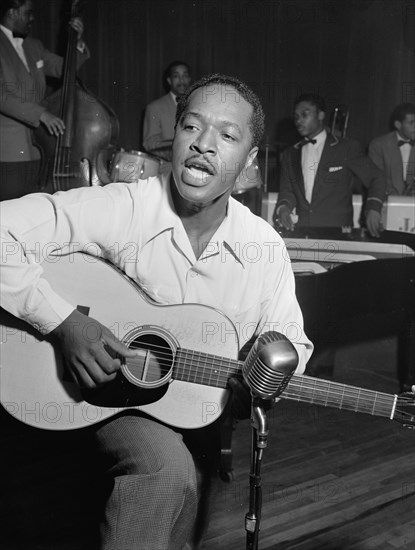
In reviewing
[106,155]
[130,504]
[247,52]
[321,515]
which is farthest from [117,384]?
[247,52]

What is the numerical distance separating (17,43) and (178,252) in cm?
287

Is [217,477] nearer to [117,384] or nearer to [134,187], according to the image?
[117,384]

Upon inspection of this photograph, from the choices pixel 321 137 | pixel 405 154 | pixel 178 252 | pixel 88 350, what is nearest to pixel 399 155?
pixel 405 154

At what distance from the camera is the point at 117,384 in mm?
1562

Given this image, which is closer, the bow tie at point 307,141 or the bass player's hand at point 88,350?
the bass player's hand at point 88,350

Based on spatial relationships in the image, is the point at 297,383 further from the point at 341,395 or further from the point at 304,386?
the point at 341,395

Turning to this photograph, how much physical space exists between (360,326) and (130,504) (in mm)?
2958

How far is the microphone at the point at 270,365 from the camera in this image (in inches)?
45.6

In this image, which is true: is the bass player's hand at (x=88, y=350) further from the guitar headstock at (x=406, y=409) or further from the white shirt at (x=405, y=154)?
the white shirt at (x=405, y=154)

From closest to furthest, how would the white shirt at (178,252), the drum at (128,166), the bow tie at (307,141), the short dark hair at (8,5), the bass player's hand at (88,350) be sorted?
1. the bass player's hand at (88,350)
2. the white shirt at (178,252)
3. the drum at (128,166)
4. the short dark hair at (8,5)
5. the bow tie at (307,141)

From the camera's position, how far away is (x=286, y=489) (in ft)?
7.91

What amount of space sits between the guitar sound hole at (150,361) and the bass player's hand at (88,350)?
41 mm

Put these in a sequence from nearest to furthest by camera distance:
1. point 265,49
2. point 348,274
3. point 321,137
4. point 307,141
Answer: point 348,274, point 307,141, point 321,137, point 265,49

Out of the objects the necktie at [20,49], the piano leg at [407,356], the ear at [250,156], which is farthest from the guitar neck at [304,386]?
the necktie at [20,49]
